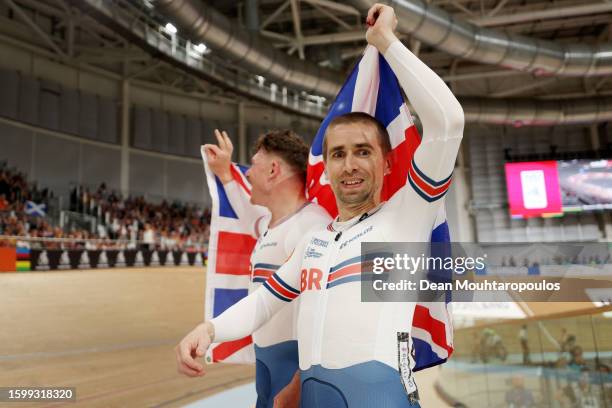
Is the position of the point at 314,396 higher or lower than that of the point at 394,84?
lower

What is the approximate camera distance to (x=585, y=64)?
42.0 ft

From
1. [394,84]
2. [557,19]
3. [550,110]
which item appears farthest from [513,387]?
[557,19]

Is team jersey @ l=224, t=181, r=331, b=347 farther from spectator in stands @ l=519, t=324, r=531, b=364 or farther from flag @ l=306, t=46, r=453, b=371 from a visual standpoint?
spectator in stands @ l=519, t=324, r=531, b=364

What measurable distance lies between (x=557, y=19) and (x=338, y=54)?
25.9 ft

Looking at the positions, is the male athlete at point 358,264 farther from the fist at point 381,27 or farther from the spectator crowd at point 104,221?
the spectator crowd at point 104,221

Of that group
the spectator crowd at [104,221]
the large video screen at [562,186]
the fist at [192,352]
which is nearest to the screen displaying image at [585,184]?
the large video screen at [562,186]

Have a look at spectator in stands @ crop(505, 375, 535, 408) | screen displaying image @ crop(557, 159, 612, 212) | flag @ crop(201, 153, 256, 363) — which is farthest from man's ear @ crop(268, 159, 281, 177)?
screen displaying image @ crop(557, 159, 612, 212)

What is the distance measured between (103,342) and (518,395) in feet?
13.2

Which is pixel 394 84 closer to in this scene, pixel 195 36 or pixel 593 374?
Result: pixel 593 374

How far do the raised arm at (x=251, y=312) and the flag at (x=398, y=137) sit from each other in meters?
0.42

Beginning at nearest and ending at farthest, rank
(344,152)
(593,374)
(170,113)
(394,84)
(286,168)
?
1. (344,152)
2. (394,84)
3. (286,168)
4. (593,374)
5. (170,113)

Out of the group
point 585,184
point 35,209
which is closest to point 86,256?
point 35,209

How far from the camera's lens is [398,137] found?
5.70ft

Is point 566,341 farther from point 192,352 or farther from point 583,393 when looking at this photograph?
point 192,352
